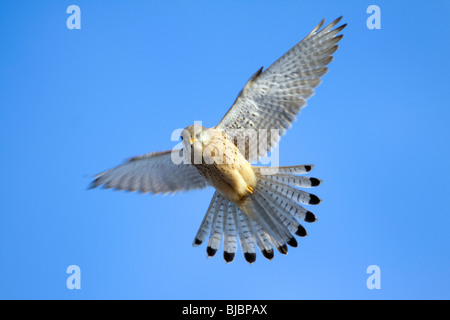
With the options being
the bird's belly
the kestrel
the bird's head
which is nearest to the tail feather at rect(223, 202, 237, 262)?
the kestrel

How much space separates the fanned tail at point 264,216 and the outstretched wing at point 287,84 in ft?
2.18

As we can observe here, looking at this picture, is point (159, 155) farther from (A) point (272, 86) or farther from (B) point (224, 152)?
(A) point (272, 86)

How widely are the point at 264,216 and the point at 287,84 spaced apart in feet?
6.24

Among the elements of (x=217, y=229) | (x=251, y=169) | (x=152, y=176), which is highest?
(x=152, y=176)

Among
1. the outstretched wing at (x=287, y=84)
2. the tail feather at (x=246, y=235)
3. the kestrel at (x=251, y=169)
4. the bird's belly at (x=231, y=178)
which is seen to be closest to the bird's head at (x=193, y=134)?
the kestrel at (x=251, y=169)

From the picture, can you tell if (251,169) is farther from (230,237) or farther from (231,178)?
(230,237)

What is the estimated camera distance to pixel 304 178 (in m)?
6.92

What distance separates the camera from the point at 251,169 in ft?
23.0

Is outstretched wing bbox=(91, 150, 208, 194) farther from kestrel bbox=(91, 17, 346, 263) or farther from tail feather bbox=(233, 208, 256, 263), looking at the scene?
tail feather bbox=(233, 208, 256, 263)

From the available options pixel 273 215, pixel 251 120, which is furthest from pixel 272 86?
pixel 273 215

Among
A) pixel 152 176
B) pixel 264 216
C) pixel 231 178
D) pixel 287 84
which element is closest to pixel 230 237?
pixel 264 216

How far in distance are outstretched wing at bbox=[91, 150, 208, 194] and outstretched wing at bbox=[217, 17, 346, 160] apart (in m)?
0.93

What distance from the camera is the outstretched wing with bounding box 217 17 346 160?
6824 millimetres
